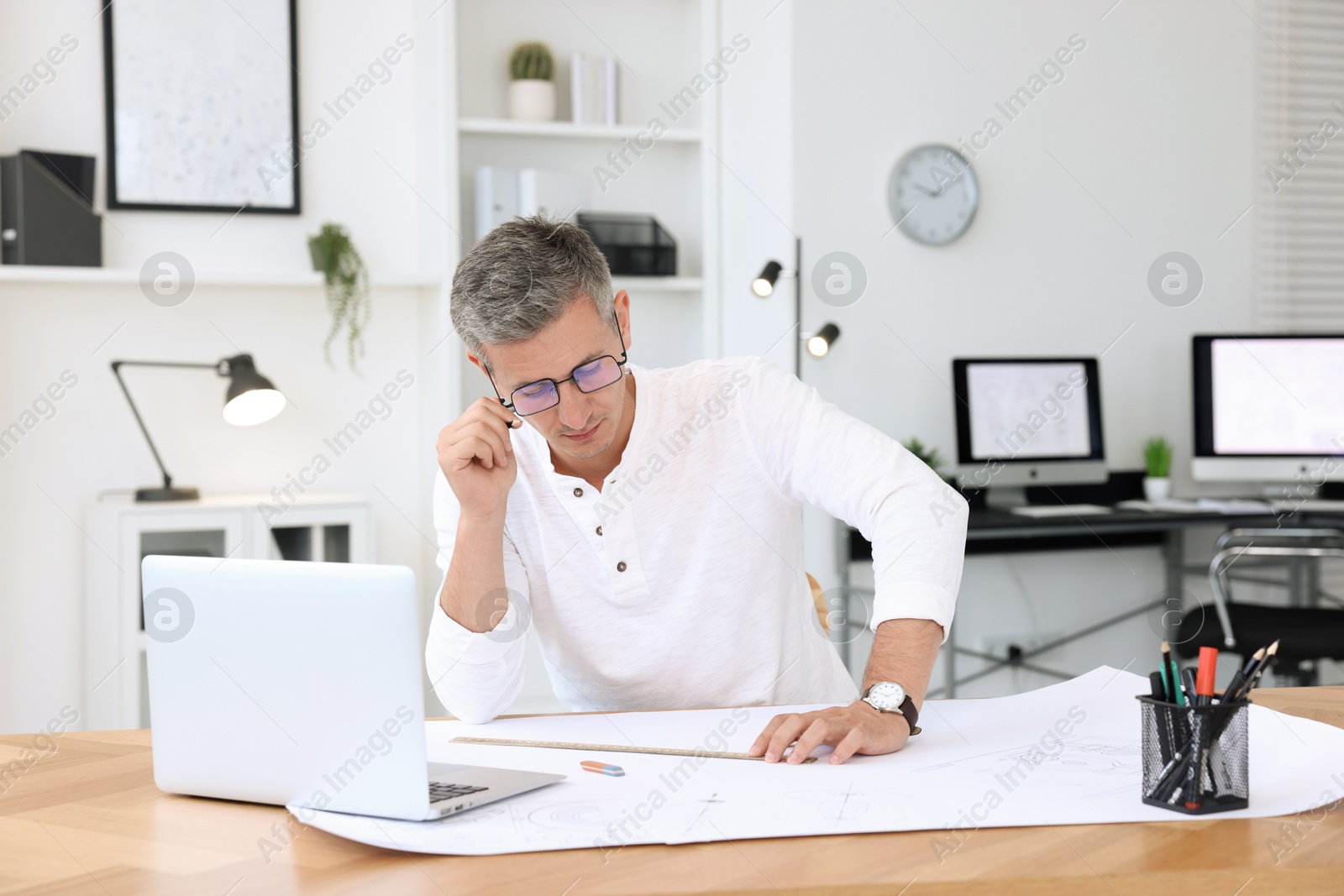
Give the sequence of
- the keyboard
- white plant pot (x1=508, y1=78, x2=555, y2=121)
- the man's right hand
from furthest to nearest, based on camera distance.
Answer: white plant pot (x1=508, y1=78, x2=555, y2=121) → the keyboard → the man's right hand

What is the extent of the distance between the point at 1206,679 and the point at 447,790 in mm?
694

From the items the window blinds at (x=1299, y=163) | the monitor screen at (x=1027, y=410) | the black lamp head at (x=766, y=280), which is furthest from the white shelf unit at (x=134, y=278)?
the window blinds at (x=1299, y=163)

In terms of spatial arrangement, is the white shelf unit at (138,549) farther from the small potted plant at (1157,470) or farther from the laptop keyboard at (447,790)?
the small potted plant at (1157,470)

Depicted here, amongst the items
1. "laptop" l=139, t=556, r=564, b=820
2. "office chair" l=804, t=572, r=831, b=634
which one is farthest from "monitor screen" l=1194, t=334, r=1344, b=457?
"laptop" l=139, t=556, r=564, b=820

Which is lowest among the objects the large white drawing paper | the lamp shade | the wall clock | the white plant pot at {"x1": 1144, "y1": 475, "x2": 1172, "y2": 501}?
the large white drawing paper

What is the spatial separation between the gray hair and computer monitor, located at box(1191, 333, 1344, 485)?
2686 millimetres

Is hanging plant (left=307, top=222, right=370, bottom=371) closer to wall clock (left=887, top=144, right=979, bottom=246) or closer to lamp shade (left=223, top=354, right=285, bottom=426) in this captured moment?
lamp shade (left=223, top=354, right=285, bottom=426)

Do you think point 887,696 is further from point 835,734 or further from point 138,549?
point 138,549

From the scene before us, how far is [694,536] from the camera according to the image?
1713 mm

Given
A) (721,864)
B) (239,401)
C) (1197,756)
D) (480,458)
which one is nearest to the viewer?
(721,864)

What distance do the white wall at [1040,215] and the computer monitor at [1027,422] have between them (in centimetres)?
13

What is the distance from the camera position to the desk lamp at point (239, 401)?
3.04 m

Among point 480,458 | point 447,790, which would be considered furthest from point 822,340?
point 447,790

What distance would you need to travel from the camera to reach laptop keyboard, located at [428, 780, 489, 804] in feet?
3.50
